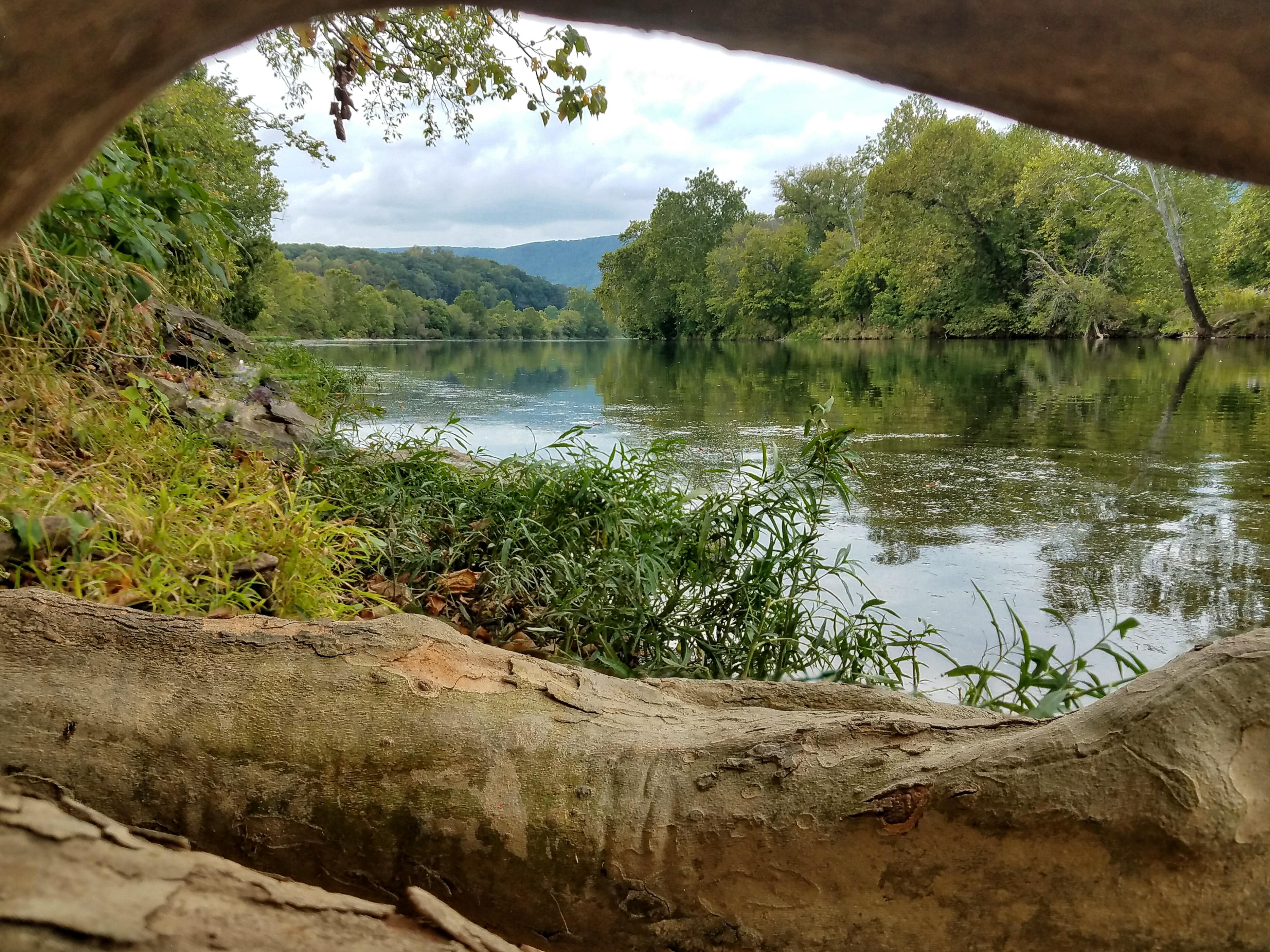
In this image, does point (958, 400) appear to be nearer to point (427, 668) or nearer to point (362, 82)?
point (362, 82)

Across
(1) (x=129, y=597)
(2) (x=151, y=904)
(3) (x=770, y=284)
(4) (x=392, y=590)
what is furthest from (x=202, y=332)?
(3) (x=770, y=284)

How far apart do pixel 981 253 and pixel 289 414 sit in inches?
1375

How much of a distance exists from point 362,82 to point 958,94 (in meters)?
6.48

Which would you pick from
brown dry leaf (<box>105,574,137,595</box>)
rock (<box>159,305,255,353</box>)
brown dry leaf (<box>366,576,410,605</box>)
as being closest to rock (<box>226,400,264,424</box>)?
A: rock (<box>159,305,255,353</box>)

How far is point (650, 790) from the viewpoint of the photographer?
3.50 feet

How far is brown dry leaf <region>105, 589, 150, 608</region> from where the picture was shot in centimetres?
199

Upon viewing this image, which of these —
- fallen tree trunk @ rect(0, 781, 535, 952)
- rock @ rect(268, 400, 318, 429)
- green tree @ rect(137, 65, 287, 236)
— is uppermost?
green tree @ rect(137, 65, 287, 236)

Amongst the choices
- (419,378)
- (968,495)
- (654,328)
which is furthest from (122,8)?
(654,328)

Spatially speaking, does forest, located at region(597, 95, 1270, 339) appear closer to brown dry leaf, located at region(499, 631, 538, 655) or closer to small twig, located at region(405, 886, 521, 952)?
brown dry leaf, located at region(499, 631, 538, 655)

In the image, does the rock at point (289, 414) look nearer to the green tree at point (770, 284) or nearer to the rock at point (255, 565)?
the rock at point (255, 565)

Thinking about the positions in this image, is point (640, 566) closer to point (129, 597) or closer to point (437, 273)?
point (129, 597)

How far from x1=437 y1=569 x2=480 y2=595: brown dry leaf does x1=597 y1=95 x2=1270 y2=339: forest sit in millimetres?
22684

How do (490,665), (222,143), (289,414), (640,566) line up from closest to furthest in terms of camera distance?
(490,665) < (640,566) < (289,414) < (222,143)

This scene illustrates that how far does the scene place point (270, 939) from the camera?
0.70m
